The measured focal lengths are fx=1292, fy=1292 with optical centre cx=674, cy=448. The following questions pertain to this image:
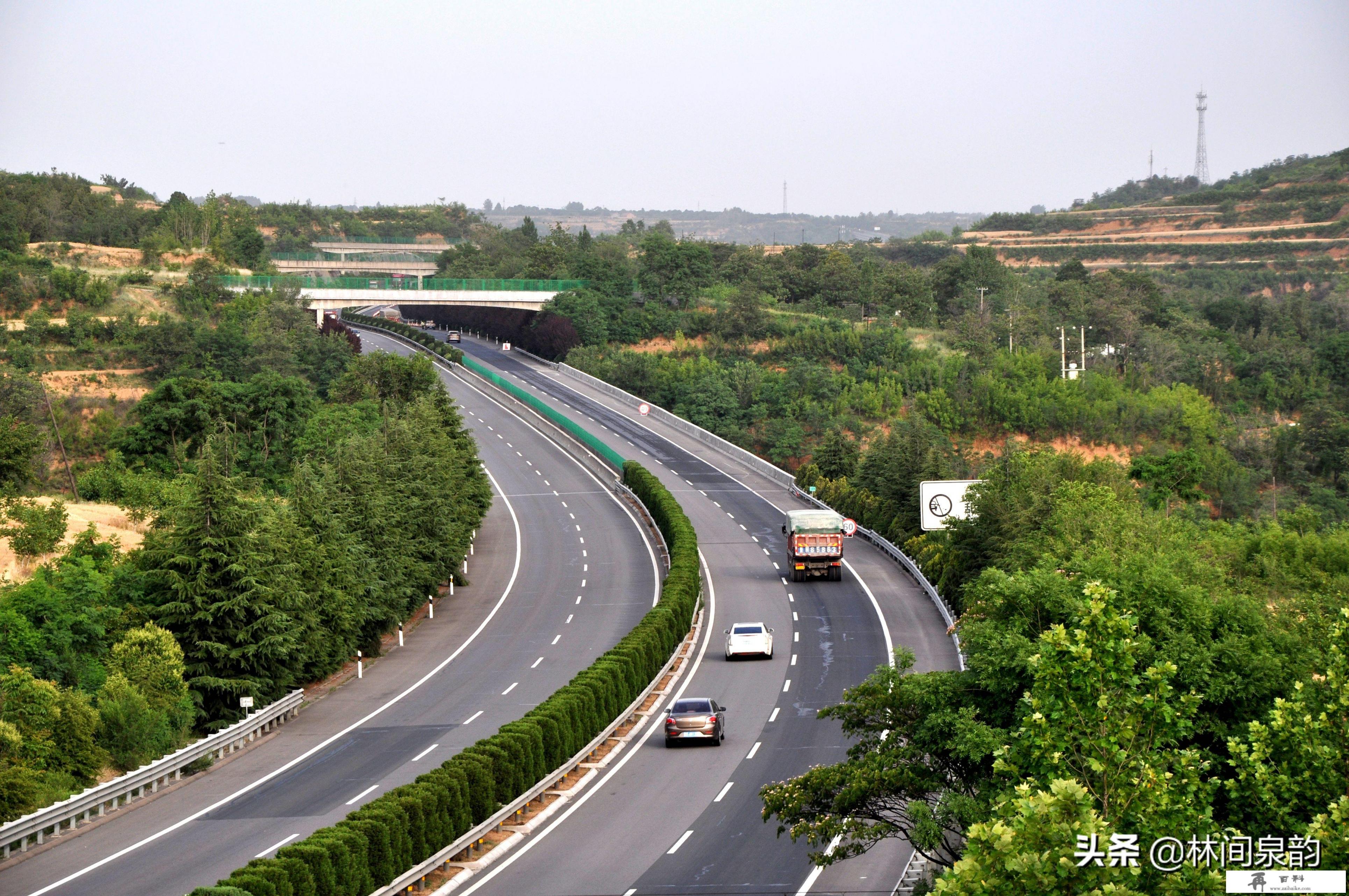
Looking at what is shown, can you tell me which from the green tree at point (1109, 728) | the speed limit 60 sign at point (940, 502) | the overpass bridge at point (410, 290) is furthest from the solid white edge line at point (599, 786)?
the overpass bridge at point (410, 290)

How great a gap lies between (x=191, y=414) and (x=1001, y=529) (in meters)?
39.4

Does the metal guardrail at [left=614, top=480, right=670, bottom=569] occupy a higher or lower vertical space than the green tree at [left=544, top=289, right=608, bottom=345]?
lower

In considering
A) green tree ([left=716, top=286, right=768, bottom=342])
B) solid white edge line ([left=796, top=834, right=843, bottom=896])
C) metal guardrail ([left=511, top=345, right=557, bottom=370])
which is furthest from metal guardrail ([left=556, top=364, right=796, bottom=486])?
solid white edge line ([left=796, top=834, right=843, bottom=896])

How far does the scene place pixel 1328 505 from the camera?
3585 inches

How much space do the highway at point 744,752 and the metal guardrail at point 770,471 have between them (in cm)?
48

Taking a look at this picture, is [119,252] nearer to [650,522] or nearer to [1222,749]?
[650,522]

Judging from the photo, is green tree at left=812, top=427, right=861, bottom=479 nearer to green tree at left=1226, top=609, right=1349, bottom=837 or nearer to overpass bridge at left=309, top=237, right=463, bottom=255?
green tree at left=1226, top=609, right=1349, bottom=837

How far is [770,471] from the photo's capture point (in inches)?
3199

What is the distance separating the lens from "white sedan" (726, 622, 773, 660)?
138ft

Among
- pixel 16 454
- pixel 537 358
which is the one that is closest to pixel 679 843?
pixel 16 454

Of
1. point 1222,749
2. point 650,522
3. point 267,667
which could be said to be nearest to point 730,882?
point 1222,749

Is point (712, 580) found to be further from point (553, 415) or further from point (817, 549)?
point (553, 415)

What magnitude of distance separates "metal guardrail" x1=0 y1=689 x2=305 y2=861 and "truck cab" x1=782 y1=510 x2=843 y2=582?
949 inches

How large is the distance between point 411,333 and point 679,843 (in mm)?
114663
